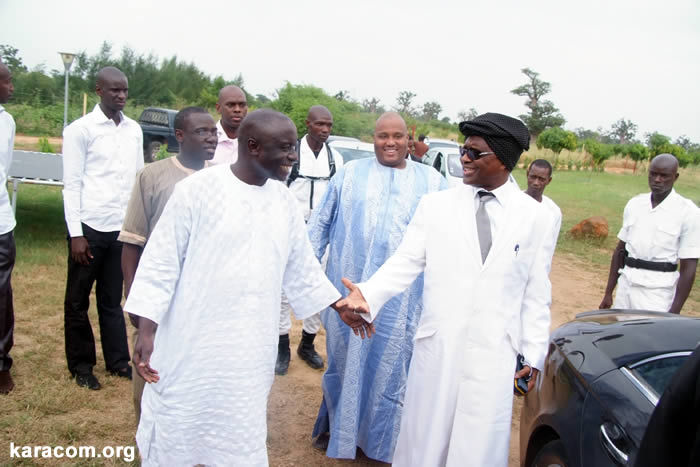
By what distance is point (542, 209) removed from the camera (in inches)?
104

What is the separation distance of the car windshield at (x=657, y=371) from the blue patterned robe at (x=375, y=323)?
1404 mm

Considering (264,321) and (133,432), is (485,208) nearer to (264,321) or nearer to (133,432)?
(264,321)

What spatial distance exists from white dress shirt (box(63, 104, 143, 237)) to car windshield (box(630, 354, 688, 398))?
335cm

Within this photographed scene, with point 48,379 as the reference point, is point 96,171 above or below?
above

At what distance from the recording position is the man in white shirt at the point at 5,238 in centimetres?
369

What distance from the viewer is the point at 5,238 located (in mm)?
3748

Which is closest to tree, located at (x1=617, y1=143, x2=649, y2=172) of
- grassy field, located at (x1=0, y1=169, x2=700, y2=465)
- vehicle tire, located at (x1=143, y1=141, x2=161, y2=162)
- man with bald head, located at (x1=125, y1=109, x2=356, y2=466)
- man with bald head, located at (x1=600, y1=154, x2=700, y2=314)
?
grassy field, located at (x1=0, y1=169, x2=700, y2=465)

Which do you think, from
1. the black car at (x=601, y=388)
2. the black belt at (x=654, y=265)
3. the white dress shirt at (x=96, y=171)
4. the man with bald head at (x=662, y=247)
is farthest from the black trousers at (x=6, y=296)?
the black belt at (x=654, y=265)

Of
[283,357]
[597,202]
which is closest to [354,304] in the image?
[283,357]

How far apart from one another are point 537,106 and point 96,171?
54.0 metres

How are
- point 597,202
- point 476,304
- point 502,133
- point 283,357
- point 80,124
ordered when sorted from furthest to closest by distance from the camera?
point 597,202
point 283,357
point 80,124
point 502,133
point 476,304

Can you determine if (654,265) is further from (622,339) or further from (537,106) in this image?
(537,106)

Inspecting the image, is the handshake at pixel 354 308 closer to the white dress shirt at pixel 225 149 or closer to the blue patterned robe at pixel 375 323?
the blue patterned robe at pixel 375 323

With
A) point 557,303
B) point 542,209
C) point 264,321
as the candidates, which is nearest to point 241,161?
point 264,321
